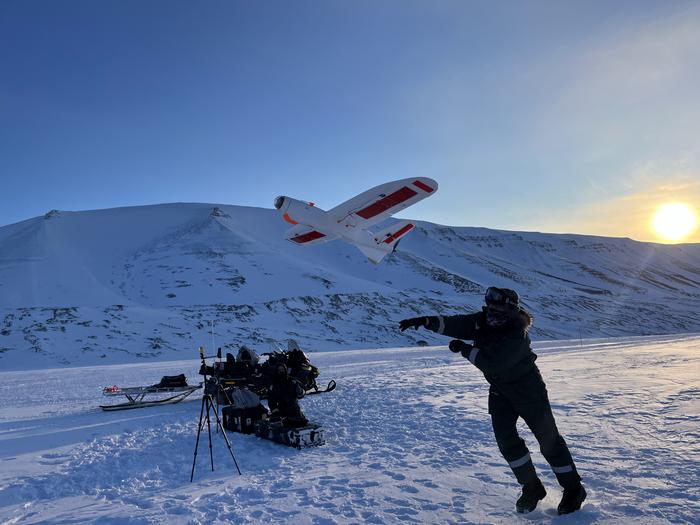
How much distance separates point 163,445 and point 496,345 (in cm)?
629

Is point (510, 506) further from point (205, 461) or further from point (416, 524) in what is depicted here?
point (205, 461)

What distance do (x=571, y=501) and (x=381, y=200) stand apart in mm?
9280

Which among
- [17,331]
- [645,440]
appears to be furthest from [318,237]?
[17,331]

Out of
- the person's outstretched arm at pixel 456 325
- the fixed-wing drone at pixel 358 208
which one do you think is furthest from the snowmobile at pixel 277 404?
the person's outstretched arm at pixel 456 325

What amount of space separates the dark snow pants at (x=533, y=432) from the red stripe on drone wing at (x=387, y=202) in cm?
860

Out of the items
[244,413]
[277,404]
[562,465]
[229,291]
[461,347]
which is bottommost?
[244,413]

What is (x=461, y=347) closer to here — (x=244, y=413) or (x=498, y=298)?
(x=498, y=298)

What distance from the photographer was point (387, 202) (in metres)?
13.2

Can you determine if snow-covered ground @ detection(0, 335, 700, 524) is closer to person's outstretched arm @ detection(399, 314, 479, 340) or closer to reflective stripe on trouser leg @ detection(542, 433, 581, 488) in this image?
reflective stripe on trouser leg @ detection(542, 433, 581, 488)

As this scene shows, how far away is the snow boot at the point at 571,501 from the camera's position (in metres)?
4.69

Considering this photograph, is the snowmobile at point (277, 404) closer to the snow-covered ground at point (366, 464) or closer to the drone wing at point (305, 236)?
the snow-covered ground at point (366, 464)

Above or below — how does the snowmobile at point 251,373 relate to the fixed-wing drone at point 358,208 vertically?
below

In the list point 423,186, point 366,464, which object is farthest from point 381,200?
point 366,464

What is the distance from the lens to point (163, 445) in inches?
327
